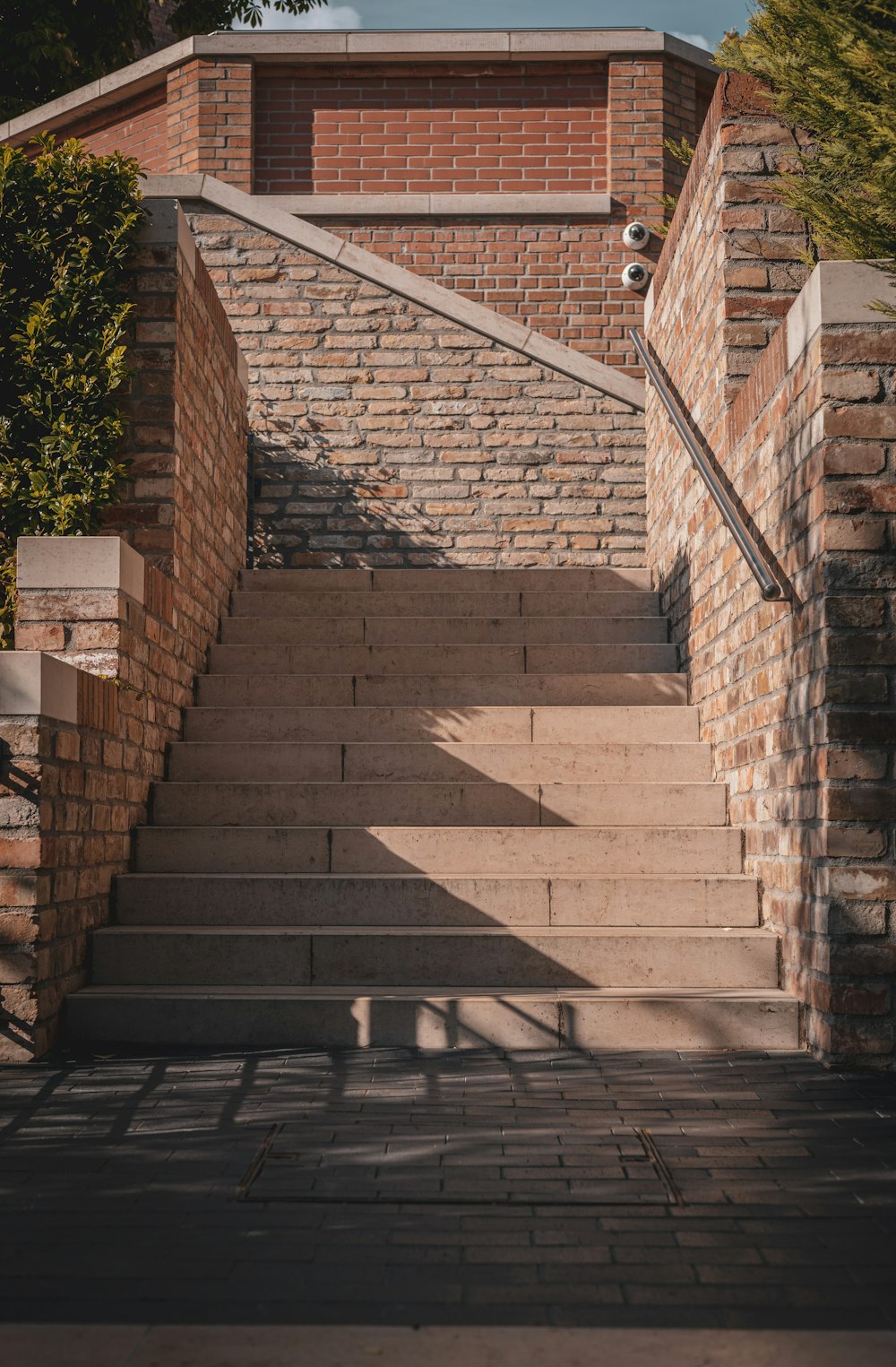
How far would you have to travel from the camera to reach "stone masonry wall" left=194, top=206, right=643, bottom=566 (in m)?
10.2

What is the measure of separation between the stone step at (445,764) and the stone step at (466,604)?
180cm

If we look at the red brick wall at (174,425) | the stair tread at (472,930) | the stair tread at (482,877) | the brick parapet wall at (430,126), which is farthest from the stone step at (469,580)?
the brick parapet wall at (430,126)

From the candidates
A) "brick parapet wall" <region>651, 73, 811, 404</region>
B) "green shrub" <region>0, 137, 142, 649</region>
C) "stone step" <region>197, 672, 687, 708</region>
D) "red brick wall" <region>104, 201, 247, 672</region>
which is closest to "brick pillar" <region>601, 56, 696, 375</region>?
"red brick wall" <region>104, 201, 247, 672</region>

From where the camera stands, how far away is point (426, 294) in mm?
10375

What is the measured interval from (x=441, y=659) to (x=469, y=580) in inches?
41.7

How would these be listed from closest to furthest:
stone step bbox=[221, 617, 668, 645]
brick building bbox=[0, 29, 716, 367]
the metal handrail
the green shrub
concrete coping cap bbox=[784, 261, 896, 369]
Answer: concrete coping cap bbox=[784, 261, 896, 369] → the metal handrail → the green shrub → stone step bbox=[221, 617, 668, 645] → brick building bbox=[0, 29, 716, 367]

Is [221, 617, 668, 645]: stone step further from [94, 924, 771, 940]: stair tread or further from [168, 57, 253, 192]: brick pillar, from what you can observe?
[168, 57, 253, 192]: brick pillar

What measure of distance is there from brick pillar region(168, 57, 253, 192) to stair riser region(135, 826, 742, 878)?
8375 mm

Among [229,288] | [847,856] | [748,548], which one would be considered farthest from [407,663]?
[229,288]

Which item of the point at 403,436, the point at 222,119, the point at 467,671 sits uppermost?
the point at 222,119

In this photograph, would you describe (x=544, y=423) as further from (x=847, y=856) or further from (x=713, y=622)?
(x=847, y=856)

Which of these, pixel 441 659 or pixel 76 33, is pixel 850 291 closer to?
pixel 441 659

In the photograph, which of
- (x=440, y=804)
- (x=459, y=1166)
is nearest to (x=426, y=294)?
(x=440, y=804)

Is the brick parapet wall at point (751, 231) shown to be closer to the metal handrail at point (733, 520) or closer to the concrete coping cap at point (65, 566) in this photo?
the metal handrail at point (733, 520)
